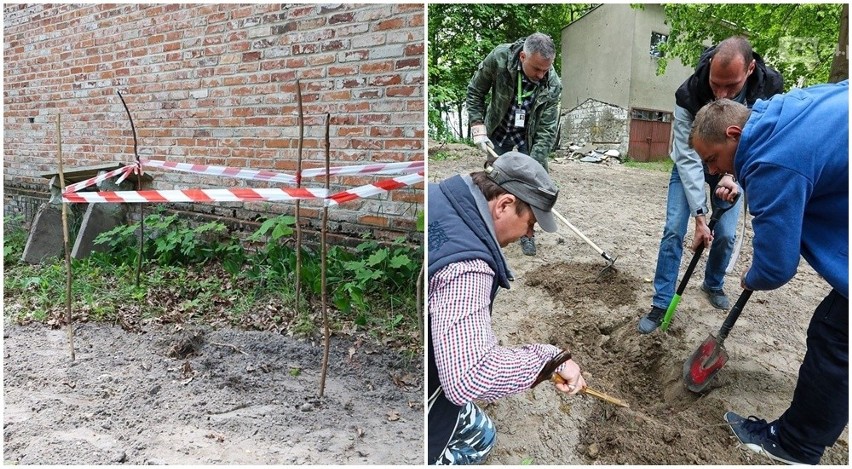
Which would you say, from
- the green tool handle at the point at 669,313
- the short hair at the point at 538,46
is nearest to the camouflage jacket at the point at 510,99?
the short hair at the point at 538,46

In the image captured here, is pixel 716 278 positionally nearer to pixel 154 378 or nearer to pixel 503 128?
pixel 503 128

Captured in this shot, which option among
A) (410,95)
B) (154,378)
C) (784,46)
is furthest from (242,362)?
(784,46)

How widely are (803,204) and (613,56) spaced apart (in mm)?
906

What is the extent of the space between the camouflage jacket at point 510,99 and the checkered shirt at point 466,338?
5.62 ft

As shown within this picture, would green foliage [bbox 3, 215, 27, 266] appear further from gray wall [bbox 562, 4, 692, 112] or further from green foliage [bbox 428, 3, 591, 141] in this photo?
gray wall [bbox 562, 4, 692, 112]

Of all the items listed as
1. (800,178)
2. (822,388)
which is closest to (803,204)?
(800,178)

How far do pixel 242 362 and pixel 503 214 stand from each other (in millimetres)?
2098

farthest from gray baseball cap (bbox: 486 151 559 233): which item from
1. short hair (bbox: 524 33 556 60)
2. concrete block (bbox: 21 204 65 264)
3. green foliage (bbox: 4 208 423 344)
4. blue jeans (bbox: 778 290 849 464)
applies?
concrete block (bbox: 21 204 65 264)

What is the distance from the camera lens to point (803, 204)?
5.00 ft

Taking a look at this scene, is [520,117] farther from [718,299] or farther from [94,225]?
[94,225]

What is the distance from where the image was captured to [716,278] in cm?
307

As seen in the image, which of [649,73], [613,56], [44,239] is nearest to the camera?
[613,56]

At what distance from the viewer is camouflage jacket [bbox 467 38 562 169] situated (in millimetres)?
3037

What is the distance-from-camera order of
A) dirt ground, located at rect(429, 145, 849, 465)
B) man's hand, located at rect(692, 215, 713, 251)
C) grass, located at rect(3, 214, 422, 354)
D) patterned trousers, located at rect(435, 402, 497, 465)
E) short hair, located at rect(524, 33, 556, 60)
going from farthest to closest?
1. grass, located at rect(3, 214, 422, 354)
2. short hair, located at rect(524, 33, 556, 60)
3. man's hand, located at rect(692, 215, 713, 251)
4. dirt ground, located at rect(429, 145, 849, 465)
5. patterned trousers, located at rect(435, 402, 497, 465)
